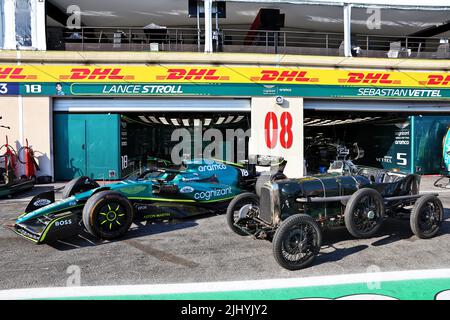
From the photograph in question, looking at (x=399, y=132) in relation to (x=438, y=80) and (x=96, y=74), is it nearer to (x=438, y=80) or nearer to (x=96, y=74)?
(x=438, y=80)

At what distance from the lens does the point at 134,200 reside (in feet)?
18.6

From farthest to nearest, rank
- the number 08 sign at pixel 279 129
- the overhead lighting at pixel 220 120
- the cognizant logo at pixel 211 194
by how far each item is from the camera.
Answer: the overhead lighting at pixel 220 120 → the number 08 sign at pixel 279 129 → the cognizant logo at pixel 211 194

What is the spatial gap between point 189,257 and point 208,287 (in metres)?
1.01

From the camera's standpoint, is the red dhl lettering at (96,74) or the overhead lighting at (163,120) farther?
the overhead lighting at (163,120)

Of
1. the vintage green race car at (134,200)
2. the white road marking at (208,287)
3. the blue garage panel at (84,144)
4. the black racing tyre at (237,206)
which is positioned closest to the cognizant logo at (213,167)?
the vintage green race car at (134,200)

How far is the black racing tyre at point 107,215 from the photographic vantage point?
4.79m

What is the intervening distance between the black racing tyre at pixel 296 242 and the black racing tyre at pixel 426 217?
1930mm

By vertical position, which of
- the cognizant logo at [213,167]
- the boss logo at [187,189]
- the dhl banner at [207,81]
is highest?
the dhl banner at [207,81]

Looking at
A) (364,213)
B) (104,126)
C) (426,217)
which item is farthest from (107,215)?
(104,126)

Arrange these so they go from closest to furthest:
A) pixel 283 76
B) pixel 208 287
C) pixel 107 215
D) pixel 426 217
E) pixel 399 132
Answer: pixel 208 287
pixel 107 215
pixel 426 217
pixel 283 76
pixel 399 132

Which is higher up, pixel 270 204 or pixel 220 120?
pixel 220 120

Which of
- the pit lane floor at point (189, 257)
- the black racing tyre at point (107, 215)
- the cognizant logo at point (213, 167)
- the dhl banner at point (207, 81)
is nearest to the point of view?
the pit lane floor at point (189, 257)

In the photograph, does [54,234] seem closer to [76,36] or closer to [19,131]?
[19,131]

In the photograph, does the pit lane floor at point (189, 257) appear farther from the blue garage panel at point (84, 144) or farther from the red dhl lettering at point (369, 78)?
the red dhl lettering at point (369, 78)
